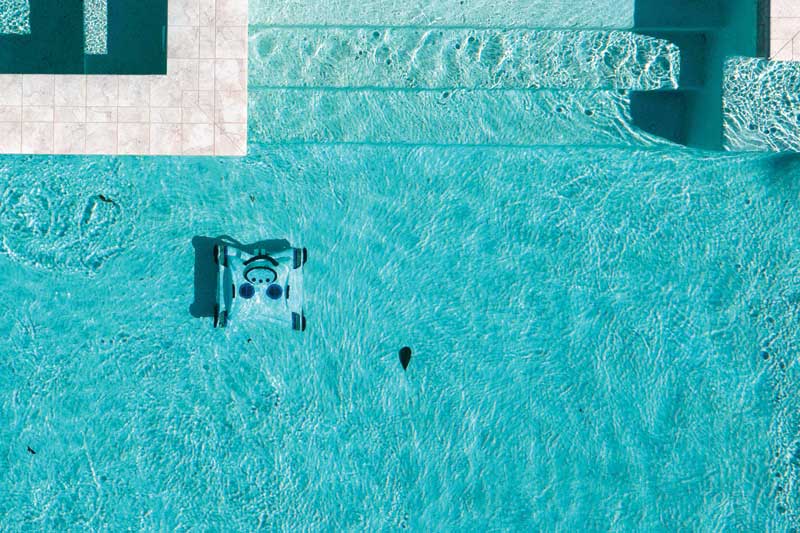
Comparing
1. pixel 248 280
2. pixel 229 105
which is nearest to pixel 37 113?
pixel 229 105

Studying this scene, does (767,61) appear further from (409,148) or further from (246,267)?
(246,267)

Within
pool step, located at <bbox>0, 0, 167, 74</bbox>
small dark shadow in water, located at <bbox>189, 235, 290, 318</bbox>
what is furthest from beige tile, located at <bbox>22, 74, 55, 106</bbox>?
small dark shadow in water, located at <bbox>189, 235, 290, 318</bbox>

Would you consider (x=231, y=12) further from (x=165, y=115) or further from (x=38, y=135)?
(x=38, y=135)

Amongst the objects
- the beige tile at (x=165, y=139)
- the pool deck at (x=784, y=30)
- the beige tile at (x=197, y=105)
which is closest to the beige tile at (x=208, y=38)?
the beige tile at (x=197, y=105)

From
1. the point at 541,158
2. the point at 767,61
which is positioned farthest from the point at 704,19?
the point at 541,158

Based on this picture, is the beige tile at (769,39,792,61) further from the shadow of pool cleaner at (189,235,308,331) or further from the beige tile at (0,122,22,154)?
the beige tile at (0,122,22,154)

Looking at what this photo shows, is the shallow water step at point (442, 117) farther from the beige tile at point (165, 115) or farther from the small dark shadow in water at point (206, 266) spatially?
the small dark shadow in water at point (206, 266)
